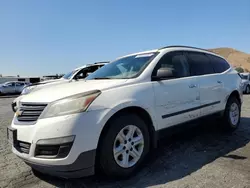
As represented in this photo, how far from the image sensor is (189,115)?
4.12 m

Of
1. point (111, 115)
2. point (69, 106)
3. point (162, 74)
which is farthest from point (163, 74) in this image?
point (69, 106)

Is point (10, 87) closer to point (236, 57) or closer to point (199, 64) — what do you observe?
point (199, 64)

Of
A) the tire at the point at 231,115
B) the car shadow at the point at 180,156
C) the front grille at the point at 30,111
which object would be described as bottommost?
the car shadow at the point at 180,156

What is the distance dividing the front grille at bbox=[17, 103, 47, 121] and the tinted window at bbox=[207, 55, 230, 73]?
12.2ft

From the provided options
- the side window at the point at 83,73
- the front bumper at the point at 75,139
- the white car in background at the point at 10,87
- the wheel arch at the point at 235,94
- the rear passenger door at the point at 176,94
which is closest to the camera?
the front bumper at the point at 75,139

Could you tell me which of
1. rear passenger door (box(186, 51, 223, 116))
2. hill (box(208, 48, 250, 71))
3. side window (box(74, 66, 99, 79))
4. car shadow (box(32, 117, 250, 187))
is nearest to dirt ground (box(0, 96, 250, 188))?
car shadow (box(32, 117, 250, 187))

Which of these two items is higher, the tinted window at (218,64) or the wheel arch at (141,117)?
the tinted window at (218,64)

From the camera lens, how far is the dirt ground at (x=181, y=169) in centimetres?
305

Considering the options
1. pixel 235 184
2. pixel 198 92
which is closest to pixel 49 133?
pixel 235 184

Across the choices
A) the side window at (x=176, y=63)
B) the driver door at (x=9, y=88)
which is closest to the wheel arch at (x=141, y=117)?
the side window at (x=176, y=63)

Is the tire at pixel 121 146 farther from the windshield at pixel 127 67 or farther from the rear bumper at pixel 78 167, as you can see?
the windshield at pixel 127 67

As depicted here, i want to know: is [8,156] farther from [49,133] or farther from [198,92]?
[198,92]

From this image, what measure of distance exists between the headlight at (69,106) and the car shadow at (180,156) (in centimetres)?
97

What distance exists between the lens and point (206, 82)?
4.59 metres
